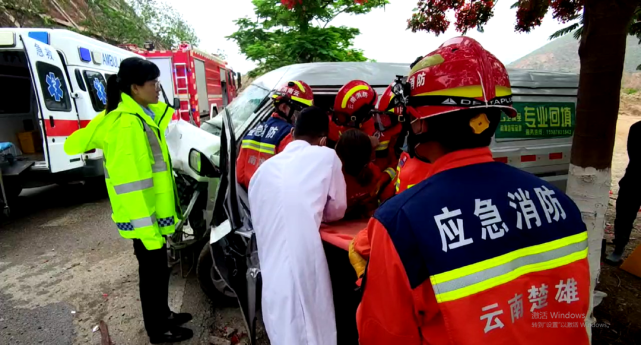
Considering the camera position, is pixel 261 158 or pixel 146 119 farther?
pixel 261 158

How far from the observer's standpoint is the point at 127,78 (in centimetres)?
248

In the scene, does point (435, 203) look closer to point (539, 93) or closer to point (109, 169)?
point (109, 169)

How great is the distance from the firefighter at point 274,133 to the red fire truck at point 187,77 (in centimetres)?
756

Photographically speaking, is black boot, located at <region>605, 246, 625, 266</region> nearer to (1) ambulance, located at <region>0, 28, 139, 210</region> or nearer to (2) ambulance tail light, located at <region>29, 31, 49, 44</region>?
(1) ambulance, located at <region>0, 28, 139, 210</region>

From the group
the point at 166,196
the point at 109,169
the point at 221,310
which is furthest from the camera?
the point at 221,310

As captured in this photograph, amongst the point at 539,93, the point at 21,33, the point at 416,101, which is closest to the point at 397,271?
the point at 416,101

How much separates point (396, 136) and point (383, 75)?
3.00 ft

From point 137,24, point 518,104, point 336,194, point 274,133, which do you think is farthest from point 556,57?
point 336,194

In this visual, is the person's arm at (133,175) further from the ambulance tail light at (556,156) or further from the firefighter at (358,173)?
the ambulance tail light at (556,156)

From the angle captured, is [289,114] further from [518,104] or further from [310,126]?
[518,104]

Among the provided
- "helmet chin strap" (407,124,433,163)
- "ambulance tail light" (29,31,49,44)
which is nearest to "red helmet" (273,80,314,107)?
"helmet chin strap" (407,124,433,163)

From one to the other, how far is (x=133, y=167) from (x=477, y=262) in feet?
6.93

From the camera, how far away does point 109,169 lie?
93.5 inches

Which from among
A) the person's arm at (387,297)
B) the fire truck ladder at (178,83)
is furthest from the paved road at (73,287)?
the fire truck ladder at (178,83)
